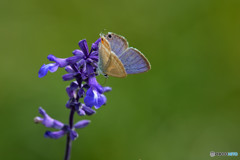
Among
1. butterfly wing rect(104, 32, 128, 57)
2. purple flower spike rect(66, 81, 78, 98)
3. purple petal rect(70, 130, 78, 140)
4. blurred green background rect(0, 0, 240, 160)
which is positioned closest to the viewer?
butterfly wing rect(104, 32, 128, 57)

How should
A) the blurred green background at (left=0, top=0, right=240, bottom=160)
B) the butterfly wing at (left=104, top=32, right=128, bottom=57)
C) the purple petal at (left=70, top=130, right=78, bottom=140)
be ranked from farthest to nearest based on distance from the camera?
the blurred green background at (left=0, top=0, right=240, bottom=160)
the purple petal at (left=70, top=130, right=78, bottom=140)
the butterfly wing at (left=104, top=32, right=128, bottom=57)

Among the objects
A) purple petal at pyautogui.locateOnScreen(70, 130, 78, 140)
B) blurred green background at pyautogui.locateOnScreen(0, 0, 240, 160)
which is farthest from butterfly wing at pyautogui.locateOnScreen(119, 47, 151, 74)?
blurred green background at pyautogui.locateOnScreen(0, 0, 240, 160)

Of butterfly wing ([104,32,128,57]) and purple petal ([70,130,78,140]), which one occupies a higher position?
butterfly wing ([104,32,128,57])

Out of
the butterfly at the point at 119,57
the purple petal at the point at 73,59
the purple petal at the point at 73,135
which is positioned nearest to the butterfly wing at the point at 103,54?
the butterfly at the point at 119,57

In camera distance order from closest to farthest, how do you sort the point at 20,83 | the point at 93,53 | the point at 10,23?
the point at 93,53 < the point at 20,83 < the point at 10,23

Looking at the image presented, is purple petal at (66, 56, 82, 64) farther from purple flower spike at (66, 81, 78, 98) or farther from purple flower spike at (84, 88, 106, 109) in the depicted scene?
purple flower spike at (84, 88, 106, 109)

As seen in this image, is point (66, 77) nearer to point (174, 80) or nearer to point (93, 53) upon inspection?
point (93, 53)

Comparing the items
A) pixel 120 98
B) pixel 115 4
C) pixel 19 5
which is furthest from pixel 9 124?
pixel 115 4

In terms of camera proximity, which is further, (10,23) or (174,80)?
(10,23)

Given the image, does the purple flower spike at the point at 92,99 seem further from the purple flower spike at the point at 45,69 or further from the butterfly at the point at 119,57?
the purple flower spike at the point at 45,69
